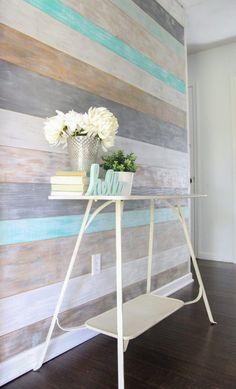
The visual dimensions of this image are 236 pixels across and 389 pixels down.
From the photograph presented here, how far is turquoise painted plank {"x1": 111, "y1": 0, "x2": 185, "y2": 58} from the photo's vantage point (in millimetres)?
2135

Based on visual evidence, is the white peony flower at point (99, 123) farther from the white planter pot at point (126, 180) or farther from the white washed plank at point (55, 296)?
the white washed plank at point (55, 296)

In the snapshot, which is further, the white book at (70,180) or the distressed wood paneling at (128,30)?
the distressed wood paneling at (128,30)

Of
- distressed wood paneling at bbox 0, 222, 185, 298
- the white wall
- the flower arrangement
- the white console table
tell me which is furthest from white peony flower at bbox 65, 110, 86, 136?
the white wall

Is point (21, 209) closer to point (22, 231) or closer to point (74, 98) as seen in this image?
point (22, 231)

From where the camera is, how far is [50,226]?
1.57m

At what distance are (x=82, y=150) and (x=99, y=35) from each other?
0.87 metres

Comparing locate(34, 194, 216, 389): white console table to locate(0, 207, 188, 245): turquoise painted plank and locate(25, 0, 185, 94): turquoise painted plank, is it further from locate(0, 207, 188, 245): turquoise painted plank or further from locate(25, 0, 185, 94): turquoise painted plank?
locate(25, 0, 185, 94): turquoise painted plank

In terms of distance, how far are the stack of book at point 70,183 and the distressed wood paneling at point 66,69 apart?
0.54m

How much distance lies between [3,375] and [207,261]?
110 inches

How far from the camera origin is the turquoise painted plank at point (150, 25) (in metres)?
2.13

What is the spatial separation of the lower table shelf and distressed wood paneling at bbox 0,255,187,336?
0.17 metres

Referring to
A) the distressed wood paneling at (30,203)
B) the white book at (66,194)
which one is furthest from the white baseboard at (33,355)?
the white book at (66,194)

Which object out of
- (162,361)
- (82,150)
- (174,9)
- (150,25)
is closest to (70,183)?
(82,150)

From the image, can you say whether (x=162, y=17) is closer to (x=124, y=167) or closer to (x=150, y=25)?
(x=150, y=25)
